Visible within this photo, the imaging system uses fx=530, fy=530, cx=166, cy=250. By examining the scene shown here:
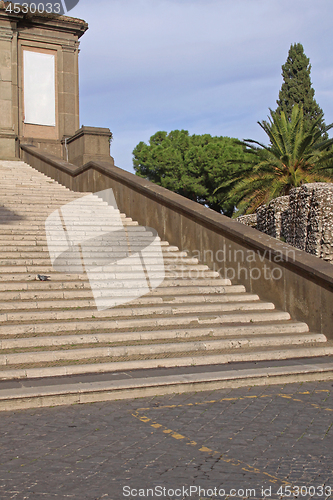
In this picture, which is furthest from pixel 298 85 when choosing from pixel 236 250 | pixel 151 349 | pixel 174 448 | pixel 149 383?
pixel 174 448

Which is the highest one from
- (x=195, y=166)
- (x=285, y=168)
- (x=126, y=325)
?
(x=195, y=166)

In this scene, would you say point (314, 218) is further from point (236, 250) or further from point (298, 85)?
point (298, 85)

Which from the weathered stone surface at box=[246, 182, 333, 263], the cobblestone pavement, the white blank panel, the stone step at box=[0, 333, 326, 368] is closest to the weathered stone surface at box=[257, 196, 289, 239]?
the weathered stone surface at box=[246, 182, 333, 263]

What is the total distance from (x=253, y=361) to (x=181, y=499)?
3.50m

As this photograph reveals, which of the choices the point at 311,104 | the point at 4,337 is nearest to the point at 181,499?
the point at 4,337

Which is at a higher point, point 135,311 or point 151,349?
point 135,311

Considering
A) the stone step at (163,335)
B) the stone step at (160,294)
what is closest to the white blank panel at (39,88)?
the stone step at (160,294)

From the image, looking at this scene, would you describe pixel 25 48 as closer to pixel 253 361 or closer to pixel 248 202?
pixel 248 202

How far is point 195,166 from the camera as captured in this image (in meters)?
41.8

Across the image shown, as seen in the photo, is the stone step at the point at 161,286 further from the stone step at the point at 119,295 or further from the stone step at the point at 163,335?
the stone step at the point at 163,335

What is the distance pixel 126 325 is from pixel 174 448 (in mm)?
3288

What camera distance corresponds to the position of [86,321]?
23.1ft

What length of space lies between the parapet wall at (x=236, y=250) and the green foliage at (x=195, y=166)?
2603cm

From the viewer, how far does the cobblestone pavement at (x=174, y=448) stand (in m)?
3.30
